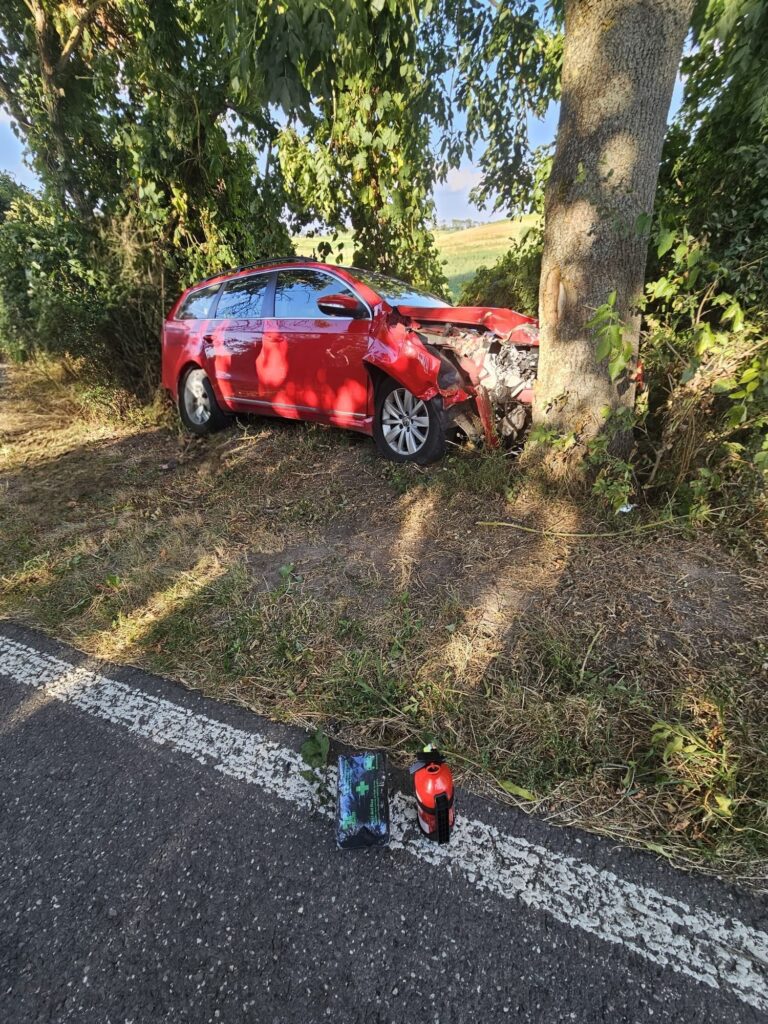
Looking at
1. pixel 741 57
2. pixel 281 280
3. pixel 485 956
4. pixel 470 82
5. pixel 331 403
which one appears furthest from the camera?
pixel 470 82

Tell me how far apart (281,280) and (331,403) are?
136 centimetres

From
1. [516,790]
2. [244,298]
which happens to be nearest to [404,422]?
[244,298]

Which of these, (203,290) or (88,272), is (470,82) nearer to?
(203,290)

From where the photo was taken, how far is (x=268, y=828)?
175 centimetres

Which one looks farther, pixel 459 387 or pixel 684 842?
pixel 459 387

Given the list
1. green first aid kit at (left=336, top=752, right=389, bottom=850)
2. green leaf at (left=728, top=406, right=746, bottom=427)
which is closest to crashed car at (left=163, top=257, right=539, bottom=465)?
green leaf at (left=728, top=406, right=746, bottom=427)

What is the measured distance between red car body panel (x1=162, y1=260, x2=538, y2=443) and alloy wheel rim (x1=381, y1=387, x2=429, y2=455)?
5.3 inches

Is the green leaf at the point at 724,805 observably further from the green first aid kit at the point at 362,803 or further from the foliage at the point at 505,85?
the foliage at the point at 505,85

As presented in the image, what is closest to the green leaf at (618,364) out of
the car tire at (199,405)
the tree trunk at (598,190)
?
the tree trunk at (598,190)

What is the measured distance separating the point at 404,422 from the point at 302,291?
1.63m

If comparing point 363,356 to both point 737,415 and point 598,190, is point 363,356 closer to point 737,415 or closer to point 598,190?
point 598,190

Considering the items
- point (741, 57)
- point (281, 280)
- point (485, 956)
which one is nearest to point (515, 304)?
point (281, 280)

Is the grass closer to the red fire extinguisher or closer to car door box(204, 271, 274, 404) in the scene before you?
the red fire extinguisher

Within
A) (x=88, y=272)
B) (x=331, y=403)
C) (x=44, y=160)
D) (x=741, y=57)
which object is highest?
(x=44, y=160)
